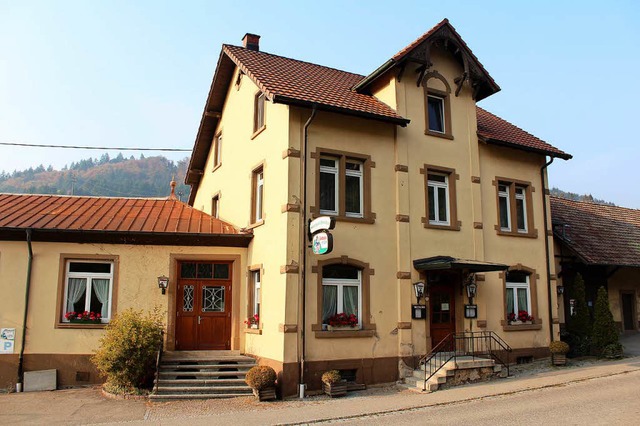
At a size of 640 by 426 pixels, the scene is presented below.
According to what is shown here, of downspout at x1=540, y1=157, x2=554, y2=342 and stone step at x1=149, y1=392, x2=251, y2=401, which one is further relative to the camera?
downspout at x1=540, y1=157, x2=554, y2=342

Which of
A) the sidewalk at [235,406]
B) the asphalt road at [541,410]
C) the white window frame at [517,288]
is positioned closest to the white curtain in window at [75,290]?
the sidewalk at [235,406]

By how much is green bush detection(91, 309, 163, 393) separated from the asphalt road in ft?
18.6

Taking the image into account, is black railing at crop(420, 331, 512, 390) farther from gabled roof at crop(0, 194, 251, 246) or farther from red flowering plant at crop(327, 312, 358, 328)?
gabled roof at crop(0, 194, 251, 246)

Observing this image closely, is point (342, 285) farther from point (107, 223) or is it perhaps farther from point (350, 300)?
point (107, 223)

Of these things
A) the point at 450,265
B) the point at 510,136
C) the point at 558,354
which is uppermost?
the point at 510,136

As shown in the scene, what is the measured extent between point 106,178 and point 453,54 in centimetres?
13785

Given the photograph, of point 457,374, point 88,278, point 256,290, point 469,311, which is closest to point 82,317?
point 88,278

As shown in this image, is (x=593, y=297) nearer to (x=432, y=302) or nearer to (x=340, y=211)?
(x=432, y=302)

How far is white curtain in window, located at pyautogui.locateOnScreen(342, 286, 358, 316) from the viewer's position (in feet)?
46.6

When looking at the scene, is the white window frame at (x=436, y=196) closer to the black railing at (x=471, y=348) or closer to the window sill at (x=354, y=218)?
the window sill at (x=354, y=218)

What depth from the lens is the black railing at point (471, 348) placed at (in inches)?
579

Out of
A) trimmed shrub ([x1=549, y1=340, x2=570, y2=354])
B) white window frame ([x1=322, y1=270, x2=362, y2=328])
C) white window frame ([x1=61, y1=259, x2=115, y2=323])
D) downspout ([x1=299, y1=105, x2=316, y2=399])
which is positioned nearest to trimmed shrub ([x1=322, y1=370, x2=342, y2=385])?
downspout ([x1=299, y1=105, x2=316, y2=399])

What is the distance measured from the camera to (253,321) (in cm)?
1520

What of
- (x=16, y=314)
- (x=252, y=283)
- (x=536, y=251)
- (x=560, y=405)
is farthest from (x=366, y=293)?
(x=16, y=314)
